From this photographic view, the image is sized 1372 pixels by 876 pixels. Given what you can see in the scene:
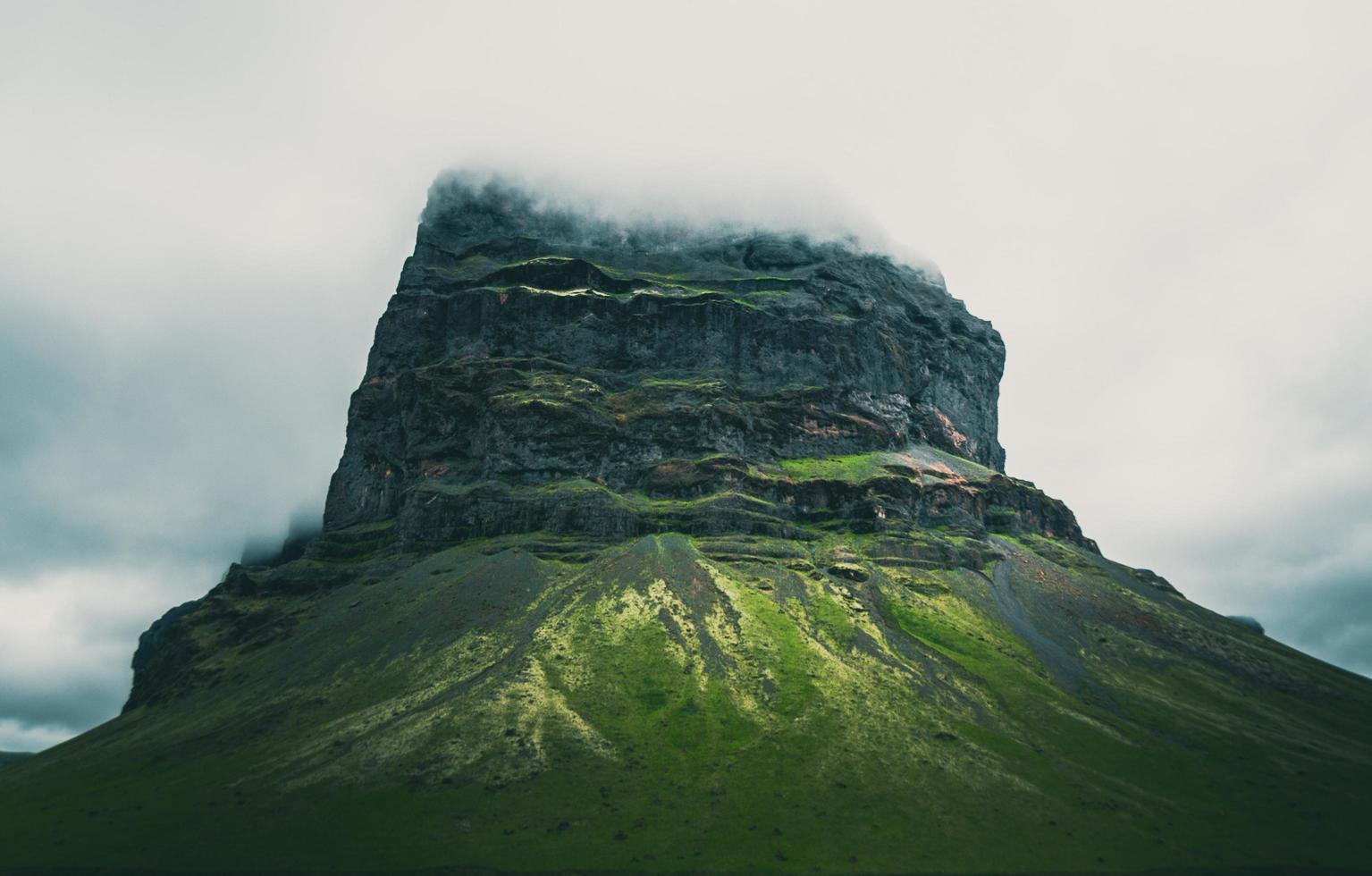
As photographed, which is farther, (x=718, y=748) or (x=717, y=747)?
(x=717, y=747)

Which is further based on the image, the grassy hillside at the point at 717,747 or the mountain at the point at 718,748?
the grassy hillside at the point at 717,747

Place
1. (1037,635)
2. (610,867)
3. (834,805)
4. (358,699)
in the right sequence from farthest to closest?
(1037,635), (358,699), (834,805), (610,867)

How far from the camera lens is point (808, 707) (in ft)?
482

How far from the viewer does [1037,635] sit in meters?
187

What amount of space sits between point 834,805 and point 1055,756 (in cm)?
4515

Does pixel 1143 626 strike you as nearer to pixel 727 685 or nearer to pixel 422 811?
pixel 727 685

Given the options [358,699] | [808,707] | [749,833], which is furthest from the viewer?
[358,699]

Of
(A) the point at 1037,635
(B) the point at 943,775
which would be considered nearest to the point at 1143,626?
(A) the point at 1037,635

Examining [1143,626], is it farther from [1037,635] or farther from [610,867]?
[610,867]

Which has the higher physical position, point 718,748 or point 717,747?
point 717,747

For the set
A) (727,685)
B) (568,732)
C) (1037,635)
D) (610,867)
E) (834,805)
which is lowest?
(610,867)

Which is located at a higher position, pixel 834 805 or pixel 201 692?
pixel 201 692

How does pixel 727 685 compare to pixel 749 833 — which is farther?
pixel 727 685

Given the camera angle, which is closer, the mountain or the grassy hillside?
the mountain
